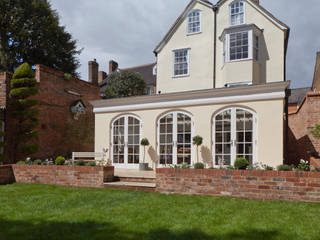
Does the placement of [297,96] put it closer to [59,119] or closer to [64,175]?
[59,119]

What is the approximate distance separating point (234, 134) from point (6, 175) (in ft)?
29.1

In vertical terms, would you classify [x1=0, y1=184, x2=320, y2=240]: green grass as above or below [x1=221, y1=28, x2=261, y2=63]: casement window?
below

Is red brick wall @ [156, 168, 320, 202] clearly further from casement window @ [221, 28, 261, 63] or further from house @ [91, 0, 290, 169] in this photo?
casement window @ [221, 28, 261, 63]

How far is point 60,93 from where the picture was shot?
15297mm

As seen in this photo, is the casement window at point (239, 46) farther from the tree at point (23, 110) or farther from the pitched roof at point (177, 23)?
the tree at point (23, 110)

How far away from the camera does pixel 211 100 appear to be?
10.7 m

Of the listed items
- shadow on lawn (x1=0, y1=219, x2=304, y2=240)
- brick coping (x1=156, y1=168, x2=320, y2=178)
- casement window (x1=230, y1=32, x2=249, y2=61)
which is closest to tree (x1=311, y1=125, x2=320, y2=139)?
brick coping (x1=156, y1=168, x2=320, y2=178)

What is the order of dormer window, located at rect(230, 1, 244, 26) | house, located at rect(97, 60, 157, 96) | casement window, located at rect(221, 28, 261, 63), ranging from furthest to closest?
house, located at rect(97, 60, 157, 96) → dormer window, located at rect(230, 1, 244, 26) → casement window, located at rect(221, 28, 261, 63)

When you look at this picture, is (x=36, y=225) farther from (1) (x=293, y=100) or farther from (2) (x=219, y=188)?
(1) (x=293, y=100)

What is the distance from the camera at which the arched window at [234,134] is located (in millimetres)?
9961

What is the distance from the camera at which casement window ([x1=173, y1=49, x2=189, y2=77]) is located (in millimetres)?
16156

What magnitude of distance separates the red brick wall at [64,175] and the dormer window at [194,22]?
10926 mm

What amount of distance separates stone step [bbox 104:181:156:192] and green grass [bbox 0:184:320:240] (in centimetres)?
70

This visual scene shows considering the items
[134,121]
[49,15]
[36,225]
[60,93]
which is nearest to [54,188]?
[36,225]
